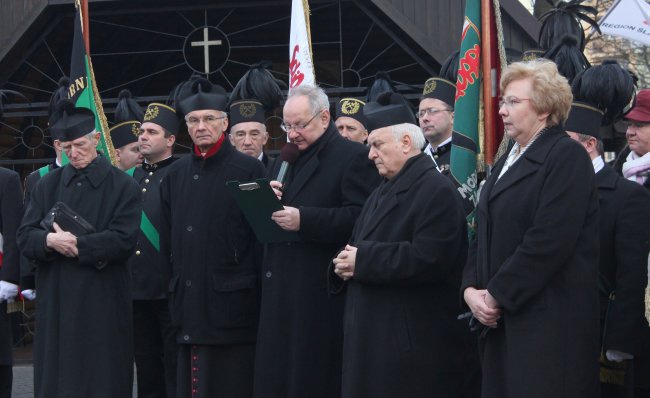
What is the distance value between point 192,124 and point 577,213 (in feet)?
9.02

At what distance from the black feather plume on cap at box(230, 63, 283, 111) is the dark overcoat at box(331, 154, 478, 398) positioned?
3.25 metres

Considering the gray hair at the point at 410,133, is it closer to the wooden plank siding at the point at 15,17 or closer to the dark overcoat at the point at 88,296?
the dark overcoat at the point at 88,296

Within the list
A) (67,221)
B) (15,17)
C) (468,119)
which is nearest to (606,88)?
(468,119)

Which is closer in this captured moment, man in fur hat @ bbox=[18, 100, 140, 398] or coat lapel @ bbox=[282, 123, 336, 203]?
coat lapel @ bbox=[282, 123, 336, 203]

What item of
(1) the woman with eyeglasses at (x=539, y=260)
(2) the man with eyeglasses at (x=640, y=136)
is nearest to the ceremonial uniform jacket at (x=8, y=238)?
(1) the woman with eyeglasses at (x=539, y=260)

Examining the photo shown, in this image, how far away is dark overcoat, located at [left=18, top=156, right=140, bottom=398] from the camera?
6.15m

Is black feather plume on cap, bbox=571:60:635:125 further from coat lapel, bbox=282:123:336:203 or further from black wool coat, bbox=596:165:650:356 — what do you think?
coat lapel, bbox=282:123:336:203

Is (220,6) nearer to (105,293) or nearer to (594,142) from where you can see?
(105,293)

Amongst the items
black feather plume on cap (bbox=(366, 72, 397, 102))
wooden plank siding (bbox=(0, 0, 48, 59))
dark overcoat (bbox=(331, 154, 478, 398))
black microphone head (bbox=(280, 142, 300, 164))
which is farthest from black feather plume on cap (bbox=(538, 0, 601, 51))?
wooden plank siding (bbox=(0, 0, 48, 59))

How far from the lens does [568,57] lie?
641cm

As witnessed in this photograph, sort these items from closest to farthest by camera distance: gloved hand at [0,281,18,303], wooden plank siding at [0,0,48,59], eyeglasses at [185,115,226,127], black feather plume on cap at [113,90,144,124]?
eyeglasses at [185,115,226,127], gloved hand at [0,281,18,303], black feather plume on cap at [113,90,144,124], wooden plank siding at [0,0,48,59]

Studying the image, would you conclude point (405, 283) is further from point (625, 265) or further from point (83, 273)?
point (83, 273)

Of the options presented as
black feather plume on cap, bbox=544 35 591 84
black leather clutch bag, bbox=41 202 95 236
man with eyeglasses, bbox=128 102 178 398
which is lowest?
man with eyeglasses, bbox=128 102 178 398

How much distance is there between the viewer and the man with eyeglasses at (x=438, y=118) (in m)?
6.70
